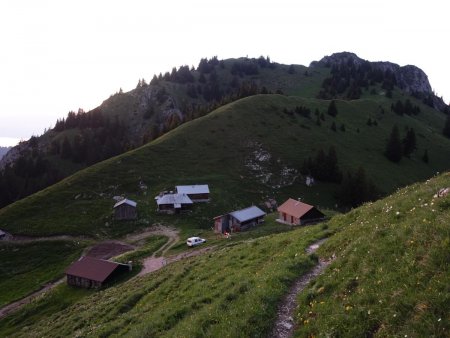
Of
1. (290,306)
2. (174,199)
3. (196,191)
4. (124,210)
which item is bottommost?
(124,210)

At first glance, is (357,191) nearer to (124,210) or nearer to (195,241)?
(195,241)

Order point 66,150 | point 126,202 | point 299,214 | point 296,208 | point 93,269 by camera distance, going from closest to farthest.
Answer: point 93,269
point 299,214
point 296,208
point 126,202
point 66,150

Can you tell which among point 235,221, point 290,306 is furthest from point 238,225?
point 290,306

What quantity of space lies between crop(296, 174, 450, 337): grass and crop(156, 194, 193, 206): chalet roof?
6343 centimetres

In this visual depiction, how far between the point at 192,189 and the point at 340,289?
7046 cm

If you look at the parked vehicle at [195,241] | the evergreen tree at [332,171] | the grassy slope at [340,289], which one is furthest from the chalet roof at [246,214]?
the grassy slope at [340,289]

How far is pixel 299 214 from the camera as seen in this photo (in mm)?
66688

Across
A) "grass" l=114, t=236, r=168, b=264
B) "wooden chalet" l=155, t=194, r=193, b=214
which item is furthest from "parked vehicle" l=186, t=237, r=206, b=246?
"wooden chalet" l=155, t=194, r=193, b=214

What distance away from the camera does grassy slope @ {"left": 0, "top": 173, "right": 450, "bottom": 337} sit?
11109 mm

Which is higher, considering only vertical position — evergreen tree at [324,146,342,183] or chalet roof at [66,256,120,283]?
evergreen tree at [324,146,342,183]

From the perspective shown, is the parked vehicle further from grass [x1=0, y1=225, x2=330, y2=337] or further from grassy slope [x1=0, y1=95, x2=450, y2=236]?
grass [x1=0, y1=225, x2=330, y2=337]

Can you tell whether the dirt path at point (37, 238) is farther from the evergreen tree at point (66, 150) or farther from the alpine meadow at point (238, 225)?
the evergreen tree at point (66, 150)

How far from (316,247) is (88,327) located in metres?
15.7

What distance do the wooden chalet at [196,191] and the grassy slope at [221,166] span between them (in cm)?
225
